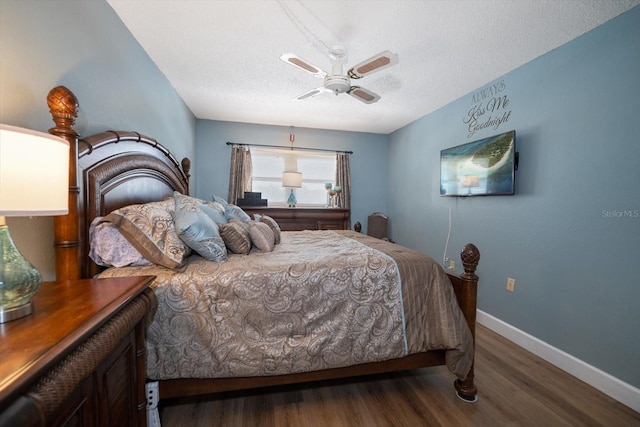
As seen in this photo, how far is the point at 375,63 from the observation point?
1834 mm

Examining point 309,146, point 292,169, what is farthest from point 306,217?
point 309,146

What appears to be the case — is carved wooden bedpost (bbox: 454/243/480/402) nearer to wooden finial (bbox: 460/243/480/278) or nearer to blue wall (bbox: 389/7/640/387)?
wooden finial (bbox: 460/243/480/278)

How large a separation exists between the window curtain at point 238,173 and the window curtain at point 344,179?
1.57m

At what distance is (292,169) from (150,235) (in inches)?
133

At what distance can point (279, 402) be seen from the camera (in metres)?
1.61

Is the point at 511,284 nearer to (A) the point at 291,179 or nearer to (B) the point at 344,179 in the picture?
(B) the point at 344,179

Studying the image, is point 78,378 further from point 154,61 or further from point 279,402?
point 154,61

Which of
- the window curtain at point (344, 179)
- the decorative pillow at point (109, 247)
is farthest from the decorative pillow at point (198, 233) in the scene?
the window curtain at point (344, 179)

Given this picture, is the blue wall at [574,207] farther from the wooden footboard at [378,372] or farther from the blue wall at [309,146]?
the blue wall at [309,146]

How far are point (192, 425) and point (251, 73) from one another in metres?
2.81

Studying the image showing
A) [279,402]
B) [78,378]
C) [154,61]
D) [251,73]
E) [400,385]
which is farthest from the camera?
[251,73]

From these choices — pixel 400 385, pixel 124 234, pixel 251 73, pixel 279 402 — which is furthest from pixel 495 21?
pixel 279 402

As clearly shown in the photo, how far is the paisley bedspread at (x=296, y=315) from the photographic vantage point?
52.7 inches

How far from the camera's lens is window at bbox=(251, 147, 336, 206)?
15.0 ft
